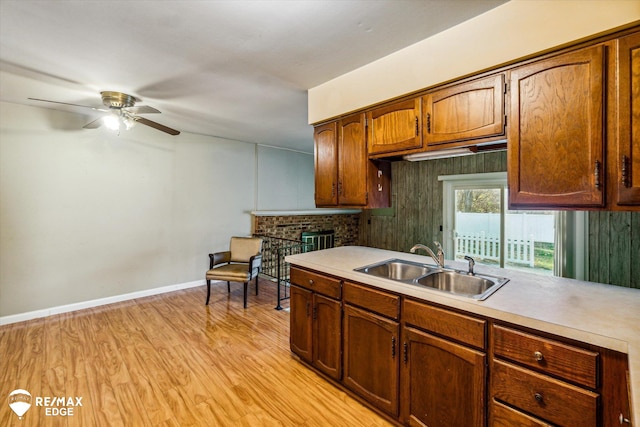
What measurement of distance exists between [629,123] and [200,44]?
8.13 ft

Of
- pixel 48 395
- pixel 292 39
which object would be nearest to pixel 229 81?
pixel 292 39

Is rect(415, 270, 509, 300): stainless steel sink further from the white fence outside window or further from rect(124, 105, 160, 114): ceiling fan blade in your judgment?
the white fence outside window

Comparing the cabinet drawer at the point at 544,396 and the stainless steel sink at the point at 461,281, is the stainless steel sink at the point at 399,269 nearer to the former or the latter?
the stainless steel sink at the point at 461,281

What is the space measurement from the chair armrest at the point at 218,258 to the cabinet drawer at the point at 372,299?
2.58m

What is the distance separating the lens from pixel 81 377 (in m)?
2.29

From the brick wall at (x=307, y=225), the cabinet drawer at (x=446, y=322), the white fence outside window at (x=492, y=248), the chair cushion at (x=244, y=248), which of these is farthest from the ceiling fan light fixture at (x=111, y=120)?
the white fence outside window at (x=492, y=248)

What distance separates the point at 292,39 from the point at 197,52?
74 centimetres

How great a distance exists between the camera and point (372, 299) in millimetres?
1874

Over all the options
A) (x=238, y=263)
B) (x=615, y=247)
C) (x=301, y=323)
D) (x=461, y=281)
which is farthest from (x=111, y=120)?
(x=615, y=247)

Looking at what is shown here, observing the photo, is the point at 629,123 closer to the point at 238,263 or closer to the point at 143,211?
the point at 238,263

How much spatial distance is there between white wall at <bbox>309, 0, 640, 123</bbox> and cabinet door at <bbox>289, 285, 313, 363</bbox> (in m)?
1.66

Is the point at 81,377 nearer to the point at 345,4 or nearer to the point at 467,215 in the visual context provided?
the point at 345,4

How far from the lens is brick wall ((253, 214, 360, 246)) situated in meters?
5.37

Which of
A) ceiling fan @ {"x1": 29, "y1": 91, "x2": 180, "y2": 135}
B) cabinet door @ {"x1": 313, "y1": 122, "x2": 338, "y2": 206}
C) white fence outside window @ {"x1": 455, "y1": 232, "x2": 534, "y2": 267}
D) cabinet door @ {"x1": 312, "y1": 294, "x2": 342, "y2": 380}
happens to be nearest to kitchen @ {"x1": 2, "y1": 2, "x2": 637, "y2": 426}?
cabinet door @ {"x1": 313, "y1": 122, "x2": 338, "y2": 206}
